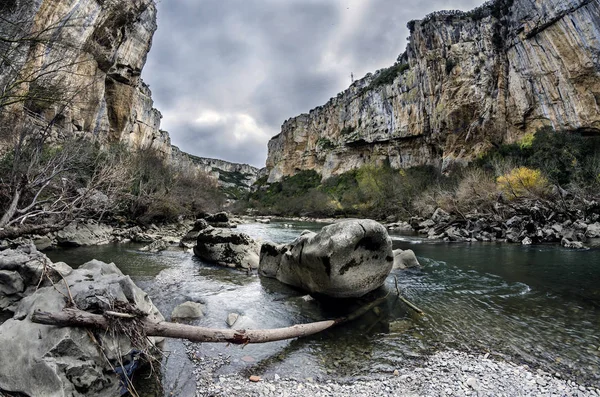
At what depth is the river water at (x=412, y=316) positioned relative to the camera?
13.2ft

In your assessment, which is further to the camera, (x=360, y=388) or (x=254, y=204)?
(x=254, y=204)

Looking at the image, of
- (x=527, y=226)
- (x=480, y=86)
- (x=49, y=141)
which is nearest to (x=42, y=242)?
(x=49, y=141)

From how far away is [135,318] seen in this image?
10.7 ft

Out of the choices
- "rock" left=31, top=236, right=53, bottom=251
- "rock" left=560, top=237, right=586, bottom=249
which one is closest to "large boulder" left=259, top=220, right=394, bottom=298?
"rock" left=31, top=236, right=53, bottom=251

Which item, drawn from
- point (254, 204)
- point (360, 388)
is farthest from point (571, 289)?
point (254, 204)

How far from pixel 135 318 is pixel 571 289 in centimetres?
961

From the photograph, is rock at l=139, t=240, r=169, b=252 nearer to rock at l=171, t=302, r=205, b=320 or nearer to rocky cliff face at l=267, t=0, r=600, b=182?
rock at l=171, t=302, r=205, b=320

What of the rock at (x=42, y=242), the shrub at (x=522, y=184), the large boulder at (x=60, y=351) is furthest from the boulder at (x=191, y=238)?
the shrub at (x=522, y=184)

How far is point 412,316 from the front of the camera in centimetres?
581

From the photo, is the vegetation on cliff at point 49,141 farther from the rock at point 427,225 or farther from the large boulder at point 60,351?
the rock at point 427,225

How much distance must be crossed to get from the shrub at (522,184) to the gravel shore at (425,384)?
66.1 ft

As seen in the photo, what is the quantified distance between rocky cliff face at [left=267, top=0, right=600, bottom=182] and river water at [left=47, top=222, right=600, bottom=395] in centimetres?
3417

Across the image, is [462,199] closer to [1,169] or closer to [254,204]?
[1,169]

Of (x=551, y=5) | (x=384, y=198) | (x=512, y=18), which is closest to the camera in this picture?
(x=551, y=5)
